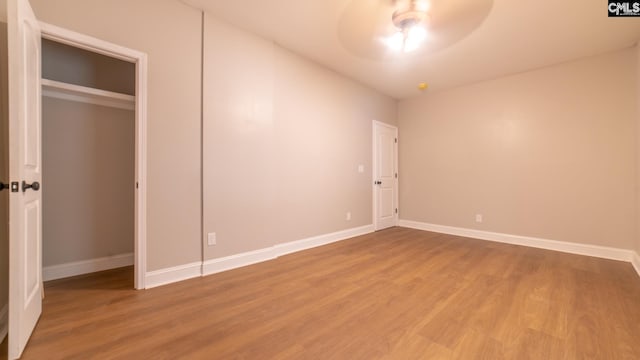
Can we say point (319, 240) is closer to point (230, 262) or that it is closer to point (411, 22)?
point (230, 262)

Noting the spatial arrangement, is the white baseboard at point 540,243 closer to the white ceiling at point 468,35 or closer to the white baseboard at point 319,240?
the white baseboard at point 319,240

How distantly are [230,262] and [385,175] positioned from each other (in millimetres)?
3617

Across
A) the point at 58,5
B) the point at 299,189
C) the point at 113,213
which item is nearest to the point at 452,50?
the point at 299,189

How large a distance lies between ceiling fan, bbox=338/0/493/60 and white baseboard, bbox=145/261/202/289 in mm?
3132

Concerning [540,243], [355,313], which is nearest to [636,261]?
[540,243]

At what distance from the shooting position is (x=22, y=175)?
159 centimetres

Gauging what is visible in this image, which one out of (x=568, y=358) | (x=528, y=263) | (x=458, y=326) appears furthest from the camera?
(x=528, y=263)

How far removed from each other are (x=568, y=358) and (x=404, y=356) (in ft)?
3.20

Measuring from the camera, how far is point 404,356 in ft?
5.13

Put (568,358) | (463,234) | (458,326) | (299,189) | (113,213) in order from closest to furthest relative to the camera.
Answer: (568,358) → (458,326) → (113,213) → (299,189) → (463,234)

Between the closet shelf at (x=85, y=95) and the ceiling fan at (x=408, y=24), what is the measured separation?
267 cm

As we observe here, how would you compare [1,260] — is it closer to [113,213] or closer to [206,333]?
[113,213]

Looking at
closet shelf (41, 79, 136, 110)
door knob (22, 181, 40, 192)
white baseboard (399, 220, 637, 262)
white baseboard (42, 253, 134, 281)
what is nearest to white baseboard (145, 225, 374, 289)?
white baseboard (42, 253, 134, 281)

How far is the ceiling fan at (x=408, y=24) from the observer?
8.50 feet
